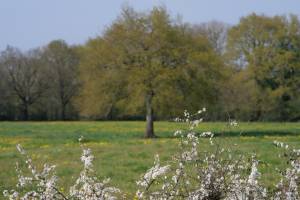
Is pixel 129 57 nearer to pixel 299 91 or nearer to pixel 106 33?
pixel 106 33

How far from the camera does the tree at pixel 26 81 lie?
222ft

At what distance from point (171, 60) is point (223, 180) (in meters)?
28.0

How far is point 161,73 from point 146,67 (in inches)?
38.0

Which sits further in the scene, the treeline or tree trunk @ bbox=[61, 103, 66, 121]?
tree trunk @ bbox=[61, 103, 66, 121]

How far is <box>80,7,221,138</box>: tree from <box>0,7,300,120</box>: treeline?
2.3 inches

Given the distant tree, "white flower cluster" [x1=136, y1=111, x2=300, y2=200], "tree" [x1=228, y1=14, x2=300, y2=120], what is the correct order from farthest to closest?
the distant tree, "tree" [x1=228, y1=14, x2=300, y2=120], "white flower cluster" [x1=136, y1=111, x2=300, y2=200]

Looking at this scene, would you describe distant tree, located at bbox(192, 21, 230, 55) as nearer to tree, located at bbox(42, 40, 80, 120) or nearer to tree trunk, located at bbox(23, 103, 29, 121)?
tree, located at bbox(42, 40, 80, 120)

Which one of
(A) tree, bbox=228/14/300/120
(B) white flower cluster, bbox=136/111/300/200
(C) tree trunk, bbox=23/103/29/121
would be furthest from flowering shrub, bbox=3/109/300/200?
(C) tree trunk, bbox=23/103/29/121

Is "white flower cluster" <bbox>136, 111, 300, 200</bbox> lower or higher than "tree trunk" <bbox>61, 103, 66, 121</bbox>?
lower

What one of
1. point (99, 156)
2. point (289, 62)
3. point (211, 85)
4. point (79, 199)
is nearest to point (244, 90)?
point (289, 62)

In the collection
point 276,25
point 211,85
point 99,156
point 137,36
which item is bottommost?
point 99,156

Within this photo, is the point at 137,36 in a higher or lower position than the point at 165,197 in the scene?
higher

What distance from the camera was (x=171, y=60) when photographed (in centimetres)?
3200

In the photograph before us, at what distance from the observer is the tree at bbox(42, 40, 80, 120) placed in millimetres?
68119
